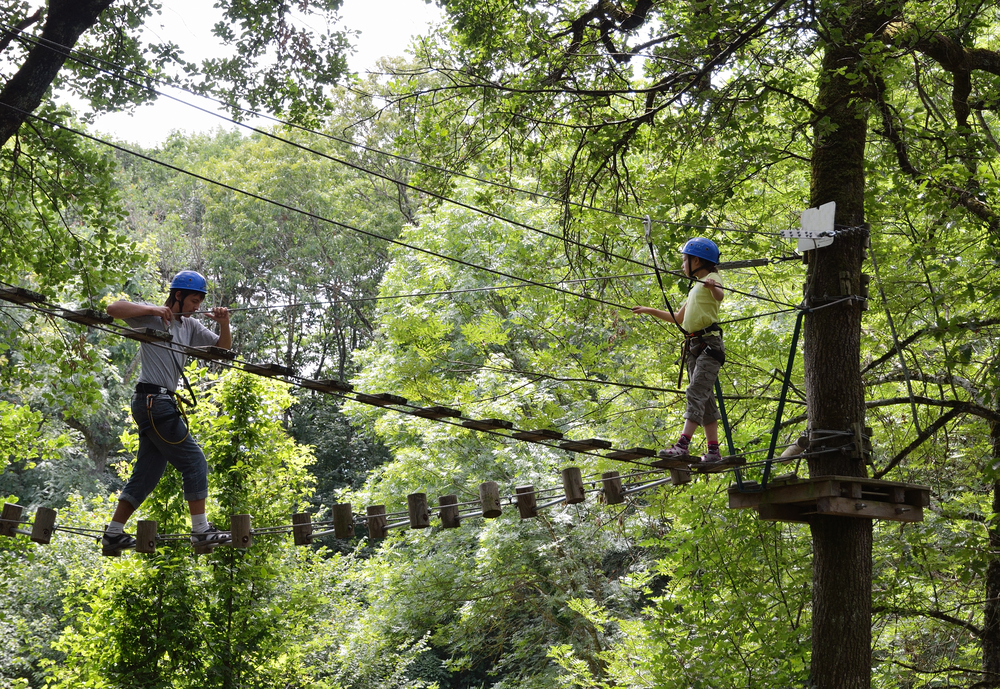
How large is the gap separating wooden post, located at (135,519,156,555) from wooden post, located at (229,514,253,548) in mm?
440

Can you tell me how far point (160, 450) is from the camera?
4652mm

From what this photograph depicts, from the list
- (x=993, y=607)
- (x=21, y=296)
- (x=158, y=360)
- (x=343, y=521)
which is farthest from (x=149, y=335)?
(x=993, y=607)

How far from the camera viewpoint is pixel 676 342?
26.4 feet

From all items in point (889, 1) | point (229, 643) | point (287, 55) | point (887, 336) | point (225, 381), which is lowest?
point (229, 643)

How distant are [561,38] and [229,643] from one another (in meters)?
6.16

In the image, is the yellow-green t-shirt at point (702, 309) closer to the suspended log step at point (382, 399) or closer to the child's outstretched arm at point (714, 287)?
the child's outstretched arm at point (714, 287)

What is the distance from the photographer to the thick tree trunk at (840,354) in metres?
4.86

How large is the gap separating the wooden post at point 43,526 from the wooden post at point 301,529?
1514 millimetres

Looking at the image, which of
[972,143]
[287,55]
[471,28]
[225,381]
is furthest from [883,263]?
[225,381]

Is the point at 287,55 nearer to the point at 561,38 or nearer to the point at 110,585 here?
the point at 561,38

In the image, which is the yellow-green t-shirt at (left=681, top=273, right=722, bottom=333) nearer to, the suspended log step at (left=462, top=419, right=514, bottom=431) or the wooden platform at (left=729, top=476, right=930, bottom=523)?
the wooden platform at (left=729, top=476, right=930, bottom=523)

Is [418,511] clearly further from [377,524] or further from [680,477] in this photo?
[680,477]

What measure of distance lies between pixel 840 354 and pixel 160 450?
3.81 meters

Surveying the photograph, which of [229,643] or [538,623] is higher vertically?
[538,623]
